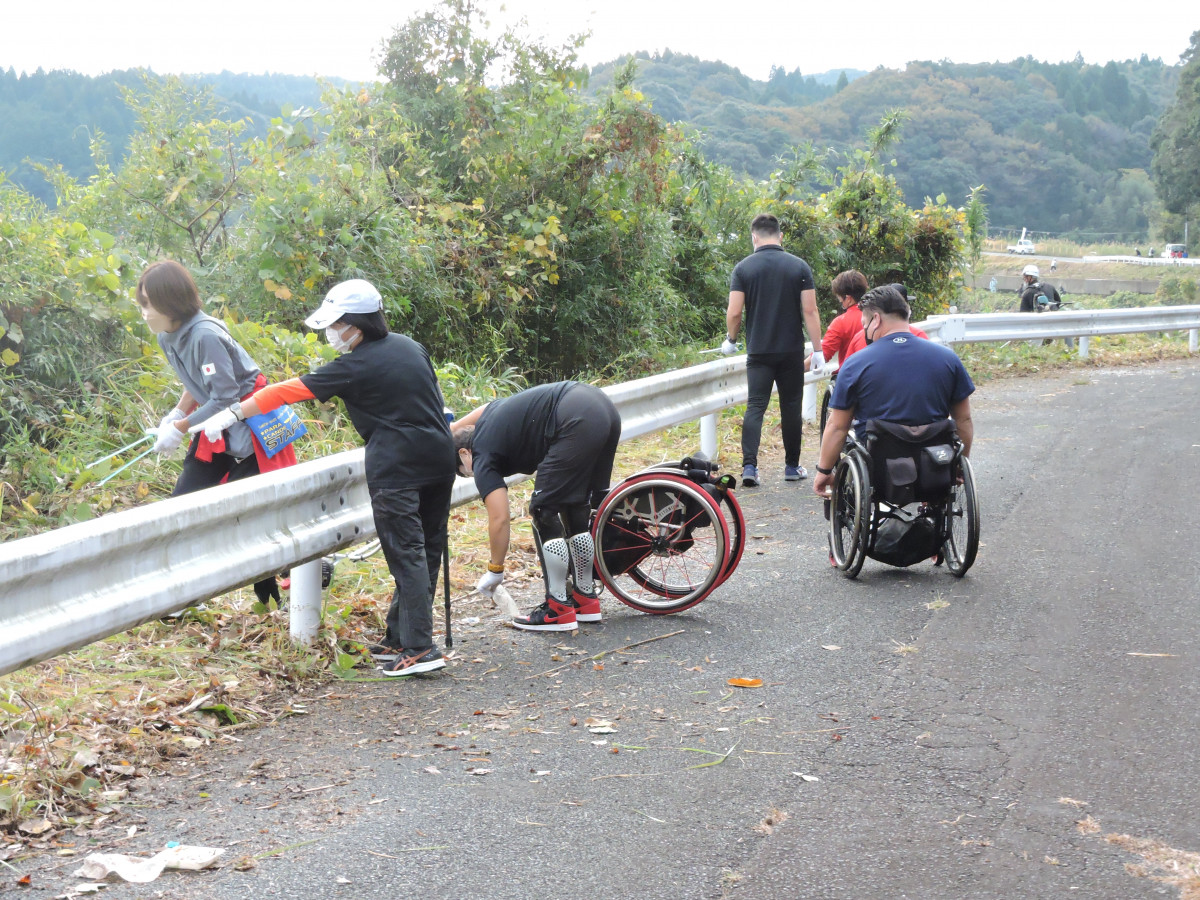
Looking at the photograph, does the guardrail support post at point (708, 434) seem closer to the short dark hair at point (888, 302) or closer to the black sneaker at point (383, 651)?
the short dark hair at point (888, 302)

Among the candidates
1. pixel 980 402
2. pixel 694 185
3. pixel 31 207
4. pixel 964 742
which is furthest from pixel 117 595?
pixel 694 185

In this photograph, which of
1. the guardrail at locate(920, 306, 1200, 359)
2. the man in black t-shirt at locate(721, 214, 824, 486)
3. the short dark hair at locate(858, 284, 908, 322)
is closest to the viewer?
the short dark hair at locate(858, 284, 908, 322)

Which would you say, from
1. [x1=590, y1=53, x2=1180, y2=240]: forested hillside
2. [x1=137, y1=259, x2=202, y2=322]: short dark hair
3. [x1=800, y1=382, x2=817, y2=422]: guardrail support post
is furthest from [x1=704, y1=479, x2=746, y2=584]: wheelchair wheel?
[x1=590, y1=53, x2=1180, y2=240]: forested hillside

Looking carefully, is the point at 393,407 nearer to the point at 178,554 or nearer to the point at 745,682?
the point at 178,554

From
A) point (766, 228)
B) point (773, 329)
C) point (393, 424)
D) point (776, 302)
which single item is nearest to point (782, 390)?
point (773, 329)

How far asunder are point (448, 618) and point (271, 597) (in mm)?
992

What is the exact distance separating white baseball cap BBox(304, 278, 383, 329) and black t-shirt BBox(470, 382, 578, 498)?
3.25 ft

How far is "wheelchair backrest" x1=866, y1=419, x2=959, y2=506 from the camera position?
20.9 feet

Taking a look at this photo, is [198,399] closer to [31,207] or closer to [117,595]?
[117,595]

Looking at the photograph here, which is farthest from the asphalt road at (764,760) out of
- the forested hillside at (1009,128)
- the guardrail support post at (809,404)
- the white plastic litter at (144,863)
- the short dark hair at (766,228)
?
the forested hillside at (1009,128)

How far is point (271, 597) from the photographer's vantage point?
579 centimetres

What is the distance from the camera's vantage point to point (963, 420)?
6.67m

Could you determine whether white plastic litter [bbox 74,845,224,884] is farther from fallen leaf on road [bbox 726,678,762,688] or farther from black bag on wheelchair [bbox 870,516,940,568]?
black bag on wheelchair [bbox 870,516,940,568]

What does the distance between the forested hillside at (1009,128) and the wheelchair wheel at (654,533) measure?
64749mm
